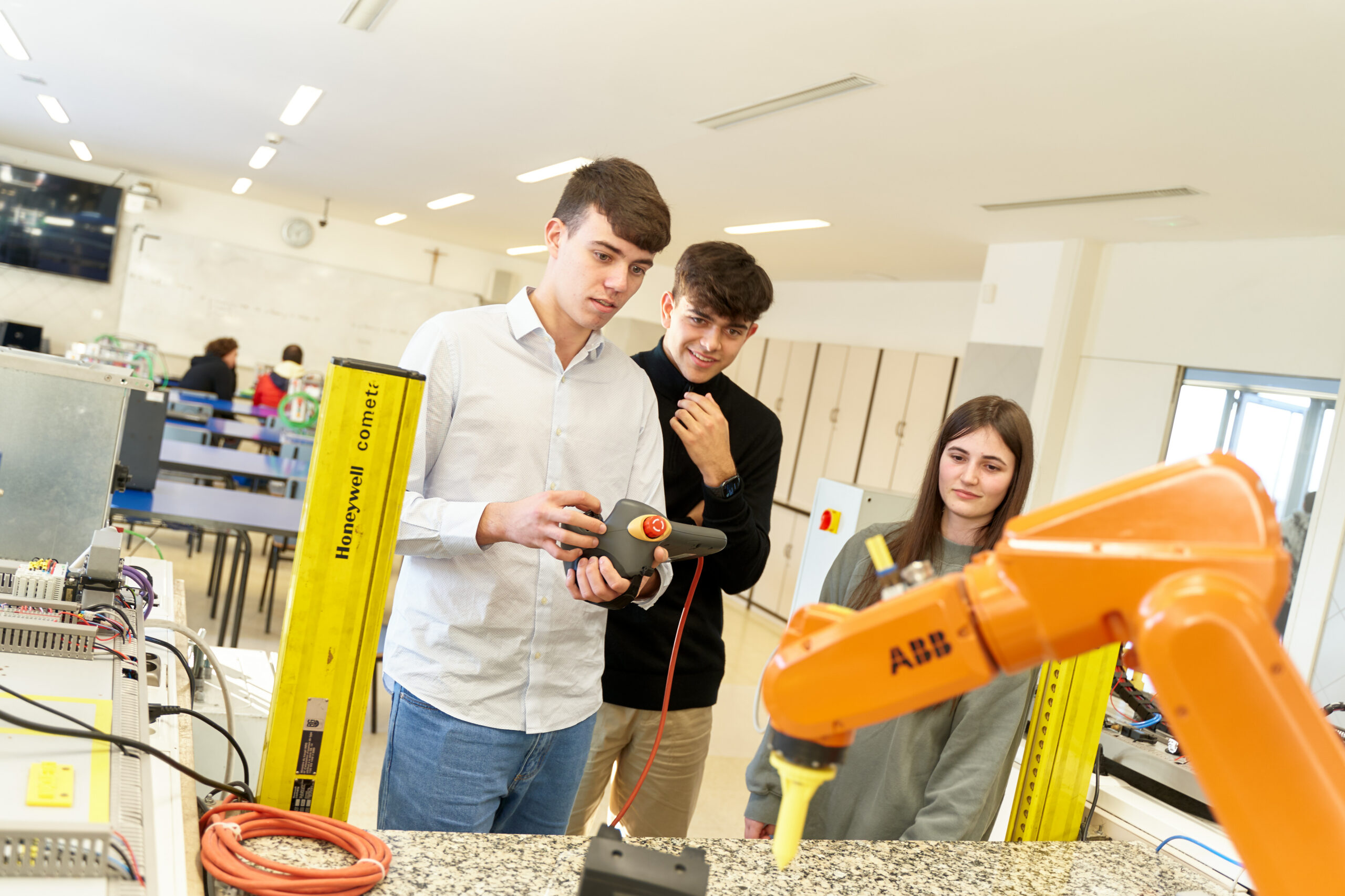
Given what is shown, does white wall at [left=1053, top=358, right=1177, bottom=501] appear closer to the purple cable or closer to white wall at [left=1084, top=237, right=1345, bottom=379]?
white wall at [left=1084, top=237, right=1345, bottom=379]

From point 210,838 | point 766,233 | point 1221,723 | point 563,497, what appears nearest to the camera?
point 1221,723

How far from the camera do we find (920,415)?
6.72 metres

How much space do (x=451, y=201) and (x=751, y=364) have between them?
312 centimetres

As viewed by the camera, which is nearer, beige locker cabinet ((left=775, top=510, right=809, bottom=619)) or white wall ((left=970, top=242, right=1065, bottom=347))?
white wall ((left=970, top=242, right=1065, bottom=347))

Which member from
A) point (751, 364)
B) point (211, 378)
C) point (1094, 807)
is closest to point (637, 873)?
point (1094, 807)

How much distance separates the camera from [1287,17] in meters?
2.42

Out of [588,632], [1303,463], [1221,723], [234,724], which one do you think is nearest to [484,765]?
[588,632]

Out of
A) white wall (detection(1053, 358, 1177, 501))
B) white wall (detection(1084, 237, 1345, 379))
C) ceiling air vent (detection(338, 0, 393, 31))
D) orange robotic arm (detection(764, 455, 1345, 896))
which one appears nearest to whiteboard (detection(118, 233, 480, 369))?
ceiling air vent (detection(338, 0, 393, 31))

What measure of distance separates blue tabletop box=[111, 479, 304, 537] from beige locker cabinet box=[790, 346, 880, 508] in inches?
166

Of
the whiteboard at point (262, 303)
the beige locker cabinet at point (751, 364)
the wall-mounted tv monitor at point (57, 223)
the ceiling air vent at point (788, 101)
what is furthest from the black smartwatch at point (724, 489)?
the wall-mounted tv monitor at point (57, 223)

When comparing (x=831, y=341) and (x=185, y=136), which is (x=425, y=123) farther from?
(x=831, y=341)

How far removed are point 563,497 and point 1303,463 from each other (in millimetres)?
4480

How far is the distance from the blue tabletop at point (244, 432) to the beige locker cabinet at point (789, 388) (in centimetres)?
392

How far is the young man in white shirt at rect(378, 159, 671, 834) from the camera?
125 cm
